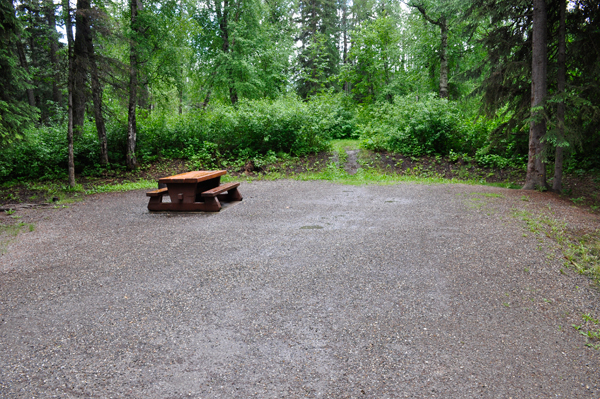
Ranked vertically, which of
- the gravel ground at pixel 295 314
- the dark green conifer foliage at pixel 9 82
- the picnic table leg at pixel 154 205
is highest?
the dark green conifer foliage at pixel 9 82

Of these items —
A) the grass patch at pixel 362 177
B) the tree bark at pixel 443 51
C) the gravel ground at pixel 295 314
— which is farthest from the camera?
the tree bark at pixel 443 51

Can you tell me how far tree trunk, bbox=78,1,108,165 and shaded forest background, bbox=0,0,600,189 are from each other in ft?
0.19

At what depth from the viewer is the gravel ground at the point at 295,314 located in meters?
2.26

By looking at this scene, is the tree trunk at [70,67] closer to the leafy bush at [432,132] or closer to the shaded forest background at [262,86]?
the shaded forest background at [262,86]

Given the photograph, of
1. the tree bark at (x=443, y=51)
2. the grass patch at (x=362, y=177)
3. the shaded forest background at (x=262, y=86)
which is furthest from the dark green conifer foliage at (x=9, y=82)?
the tree bark at (x=443, y=51)

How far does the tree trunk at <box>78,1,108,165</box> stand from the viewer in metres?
10.2

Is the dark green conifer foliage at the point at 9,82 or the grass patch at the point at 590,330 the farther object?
the dark green conifer foliage at the point at 9,82

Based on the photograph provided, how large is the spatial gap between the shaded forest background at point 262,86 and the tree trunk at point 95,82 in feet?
0.19

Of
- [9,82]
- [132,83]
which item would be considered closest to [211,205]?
[9,82]

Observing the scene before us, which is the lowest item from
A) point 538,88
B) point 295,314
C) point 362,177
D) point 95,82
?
point 295,314

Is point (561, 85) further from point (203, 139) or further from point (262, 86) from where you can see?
point (262, 86)

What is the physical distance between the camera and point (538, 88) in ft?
26.3

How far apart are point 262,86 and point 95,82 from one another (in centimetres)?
976

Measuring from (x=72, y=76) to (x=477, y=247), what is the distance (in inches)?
422
